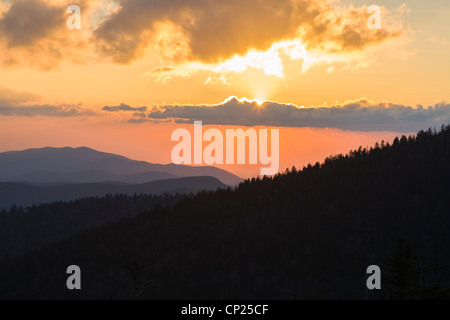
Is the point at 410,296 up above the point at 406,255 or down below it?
below
